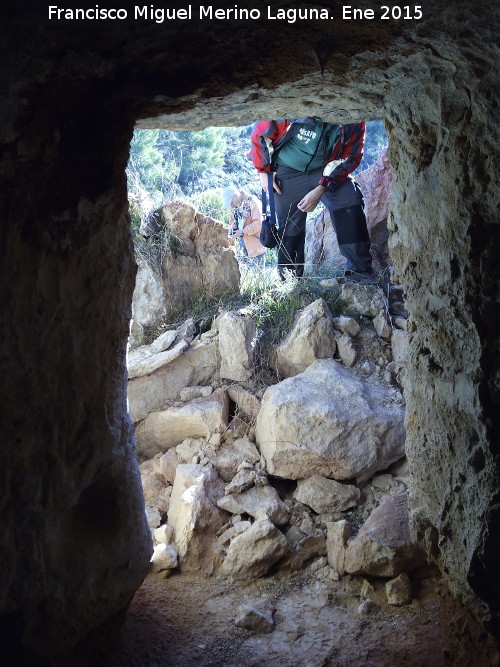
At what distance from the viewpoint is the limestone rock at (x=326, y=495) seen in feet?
10.6

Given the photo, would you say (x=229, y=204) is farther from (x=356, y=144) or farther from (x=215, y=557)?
(x=215, y=557)

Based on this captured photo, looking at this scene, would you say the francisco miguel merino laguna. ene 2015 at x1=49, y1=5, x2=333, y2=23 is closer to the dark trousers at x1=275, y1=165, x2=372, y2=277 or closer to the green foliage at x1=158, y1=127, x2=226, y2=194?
the dark trousers at x1=275, y1=165, x2=372, y2=277

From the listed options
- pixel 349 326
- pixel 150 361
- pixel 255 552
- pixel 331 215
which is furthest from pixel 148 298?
pixel 255 552

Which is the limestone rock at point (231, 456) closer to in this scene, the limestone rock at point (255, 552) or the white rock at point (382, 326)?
the limestone rock at point (255, 552)

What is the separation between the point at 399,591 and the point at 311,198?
252 centimetres

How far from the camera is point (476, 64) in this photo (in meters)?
1.68

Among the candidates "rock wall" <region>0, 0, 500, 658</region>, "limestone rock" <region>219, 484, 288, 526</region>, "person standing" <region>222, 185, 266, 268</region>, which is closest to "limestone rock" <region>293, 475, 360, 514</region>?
"limestone rock" <region>219, 484, 288, 526</region>

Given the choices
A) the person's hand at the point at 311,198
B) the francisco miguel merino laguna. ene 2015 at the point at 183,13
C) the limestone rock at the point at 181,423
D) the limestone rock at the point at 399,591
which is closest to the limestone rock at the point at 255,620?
the limestone rock at the point at 399,591

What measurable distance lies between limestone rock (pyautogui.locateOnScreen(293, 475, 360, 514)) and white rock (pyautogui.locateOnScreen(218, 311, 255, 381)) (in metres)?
0.83

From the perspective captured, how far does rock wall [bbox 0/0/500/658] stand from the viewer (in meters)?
1.60

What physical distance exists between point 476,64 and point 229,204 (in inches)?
188

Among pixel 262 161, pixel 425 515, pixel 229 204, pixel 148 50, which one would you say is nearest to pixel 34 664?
pixel 425 515

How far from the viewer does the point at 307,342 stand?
376cm

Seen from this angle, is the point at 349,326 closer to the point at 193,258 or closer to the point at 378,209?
the point at 193,258
